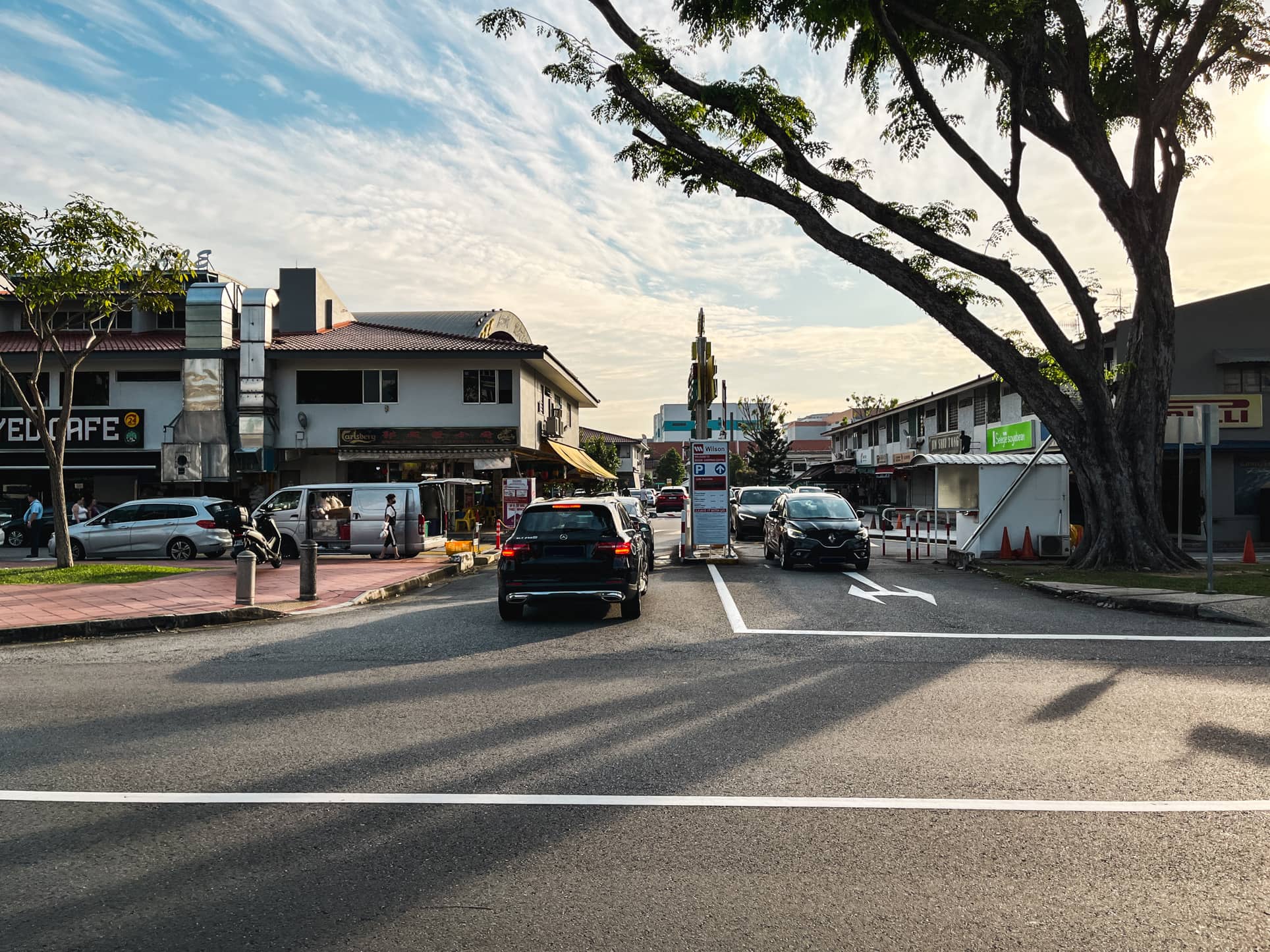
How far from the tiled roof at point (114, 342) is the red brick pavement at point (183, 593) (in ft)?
55.7

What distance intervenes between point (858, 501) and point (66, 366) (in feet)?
153

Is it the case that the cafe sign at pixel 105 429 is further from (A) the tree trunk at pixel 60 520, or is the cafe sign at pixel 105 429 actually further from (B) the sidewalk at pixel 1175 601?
(B) the sidewalk at pixel 1175 601

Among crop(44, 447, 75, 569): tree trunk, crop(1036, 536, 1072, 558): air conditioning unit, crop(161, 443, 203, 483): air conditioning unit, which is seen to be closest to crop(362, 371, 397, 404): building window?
crop(161, 443, 203, 483): air conditioning unit

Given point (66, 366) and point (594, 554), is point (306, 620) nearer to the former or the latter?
point (594, 554)

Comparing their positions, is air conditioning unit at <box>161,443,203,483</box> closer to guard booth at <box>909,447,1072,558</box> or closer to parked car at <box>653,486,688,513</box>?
guard booth at <box>909,447,1072,558</box>

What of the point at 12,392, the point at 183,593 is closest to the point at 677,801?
the point at 183,593

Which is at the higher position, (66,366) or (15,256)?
(15,256)

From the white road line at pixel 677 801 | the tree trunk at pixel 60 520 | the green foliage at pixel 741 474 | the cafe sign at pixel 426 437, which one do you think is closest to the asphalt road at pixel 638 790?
the white road line at pixel 677 801

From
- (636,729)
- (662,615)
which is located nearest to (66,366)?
(662,615)

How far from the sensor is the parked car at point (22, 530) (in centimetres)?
2556

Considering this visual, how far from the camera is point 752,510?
1198 inches

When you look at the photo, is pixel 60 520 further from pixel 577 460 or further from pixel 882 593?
pixel 577 460

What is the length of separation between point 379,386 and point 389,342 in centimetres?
194

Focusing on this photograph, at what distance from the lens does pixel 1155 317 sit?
19.0 meters
